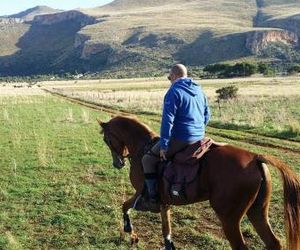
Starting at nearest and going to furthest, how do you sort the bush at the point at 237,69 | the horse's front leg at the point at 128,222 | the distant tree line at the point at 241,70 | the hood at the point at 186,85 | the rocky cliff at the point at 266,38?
the hood at the point at 186,85 < the horse's front leg at the point at 128,222 < the distant tree line at the point at 241,70 < the bush at the point at 237,69 < the rocky cliff at the point at 266,38

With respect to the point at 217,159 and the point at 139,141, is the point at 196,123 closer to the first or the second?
the point at 217,159

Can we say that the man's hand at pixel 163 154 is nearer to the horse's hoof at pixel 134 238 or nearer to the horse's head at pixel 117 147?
the horse's head at pixel 117 147

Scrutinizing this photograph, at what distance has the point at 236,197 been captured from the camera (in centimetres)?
707

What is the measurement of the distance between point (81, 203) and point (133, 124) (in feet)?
10.6

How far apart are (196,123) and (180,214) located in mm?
3428

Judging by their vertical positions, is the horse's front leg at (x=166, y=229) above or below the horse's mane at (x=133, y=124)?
below

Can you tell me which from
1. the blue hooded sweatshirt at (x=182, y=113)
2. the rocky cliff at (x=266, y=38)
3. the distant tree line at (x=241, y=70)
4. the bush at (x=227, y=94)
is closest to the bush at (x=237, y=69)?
the distant tree line at (x=241, y=70)

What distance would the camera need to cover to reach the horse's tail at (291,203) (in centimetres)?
711

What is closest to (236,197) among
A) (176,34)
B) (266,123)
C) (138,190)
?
(138,190)

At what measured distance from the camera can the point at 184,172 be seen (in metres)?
7.70

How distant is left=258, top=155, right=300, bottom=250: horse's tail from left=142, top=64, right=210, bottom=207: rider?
48.8 inches

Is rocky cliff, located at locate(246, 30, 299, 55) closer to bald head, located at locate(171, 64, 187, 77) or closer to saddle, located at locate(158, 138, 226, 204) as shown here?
bald head, located at locate(171, 64, 187, 77)

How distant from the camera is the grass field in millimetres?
9414

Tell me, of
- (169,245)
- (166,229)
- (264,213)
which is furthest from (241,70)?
(264,213)
